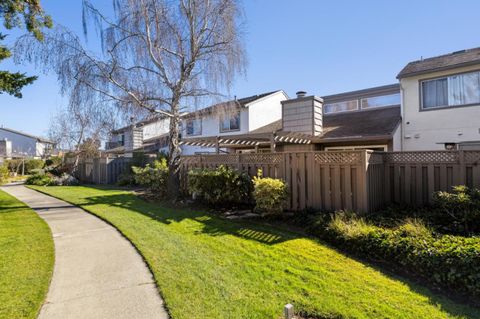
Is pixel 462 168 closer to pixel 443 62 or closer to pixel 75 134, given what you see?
pixel 443 62

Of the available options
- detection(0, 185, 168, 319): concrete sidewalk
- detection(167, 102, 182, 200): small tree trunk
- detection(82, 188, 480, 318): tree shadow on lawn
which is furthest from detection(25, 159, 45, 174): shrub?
detection(0, 185, 168, 319): concrete sidewalk

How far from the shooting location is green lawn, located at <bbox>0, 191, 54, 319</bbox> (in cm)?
358

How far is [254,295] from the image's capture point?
386 cm

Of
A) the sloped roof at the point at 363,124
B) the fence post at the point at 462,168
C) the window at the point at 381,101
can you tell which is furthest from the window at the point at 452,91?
the fence post at the point at 462,168

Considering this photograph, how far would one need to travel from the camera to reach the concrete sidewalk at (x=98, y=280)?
3.47m

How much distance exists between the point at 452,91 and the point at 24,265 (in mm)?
15012

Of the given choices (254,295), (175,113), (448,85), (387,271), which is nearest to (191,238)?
(254,295)

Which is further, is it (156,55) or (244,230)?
(156,55)

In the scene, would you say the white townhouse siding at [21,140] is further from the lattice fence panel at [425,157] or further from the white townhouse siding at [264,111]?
the lattice fence panel at [425,157]

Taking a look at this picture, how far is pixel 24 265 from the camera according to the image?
15.9ft

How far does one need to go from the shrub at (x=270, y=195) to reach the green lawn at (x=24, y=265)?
4896mm

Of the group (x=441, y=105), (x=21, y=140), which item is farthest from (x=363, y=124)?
(x=21, y=140)

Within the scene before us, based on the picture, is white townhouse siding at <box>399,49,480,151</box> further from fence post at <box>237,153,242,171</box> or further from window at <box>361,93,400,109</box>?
fence post at <box>237,153,242,171</box>

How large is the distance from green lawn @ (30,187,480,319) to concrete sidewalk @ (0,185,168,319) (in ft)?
0.76
